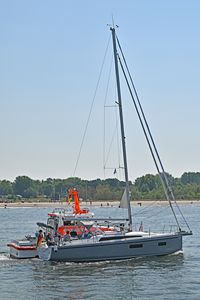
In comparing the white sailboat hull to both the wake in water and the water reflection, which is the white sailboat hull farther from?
A: the wake in water

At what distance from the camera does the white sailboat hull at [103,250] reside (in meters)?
41.8

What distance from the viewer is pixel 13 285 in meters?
35.8

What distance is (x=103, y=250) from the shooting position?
42188mm

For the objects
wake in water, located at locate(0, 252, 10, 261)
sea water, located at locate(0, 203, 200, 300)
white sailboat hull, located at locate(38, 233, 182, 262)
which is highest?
white sailboat hull, located at locate(38, 233, 182, 262)

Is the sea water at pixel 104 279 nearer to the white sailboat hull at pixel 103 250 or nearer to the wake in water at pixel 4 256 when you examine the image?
the wake in water at pixel 4 256

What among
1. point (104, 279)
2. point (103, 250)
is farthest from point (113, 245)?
point (104, 279)

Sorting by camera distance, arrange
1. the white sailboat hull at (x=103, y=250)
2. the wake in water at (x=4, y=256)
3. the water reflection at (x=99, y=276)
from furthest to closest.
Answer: the wake in water at (x=4, y=256)
the white sailboat hull at (x=103, y=250)
the water reflection at (x=99, y=276)

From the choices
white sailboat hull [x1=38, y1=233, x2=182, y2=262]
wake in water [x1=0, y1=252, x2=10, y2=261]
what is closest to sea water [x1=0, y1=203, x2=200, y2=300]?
wake in water [x1=0, y1=252, x2=10, y2=261]

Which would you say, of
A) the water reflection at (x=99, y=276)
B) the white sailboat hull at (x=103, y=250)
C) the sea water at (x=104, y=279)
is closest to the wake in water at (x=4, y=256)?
the sea water at (x=104, y=279)

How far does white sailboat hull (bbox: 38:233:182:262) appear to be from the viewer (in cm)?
4178

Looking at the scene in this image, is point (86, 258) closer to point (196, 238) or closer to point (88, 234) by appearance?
point (88, 234)

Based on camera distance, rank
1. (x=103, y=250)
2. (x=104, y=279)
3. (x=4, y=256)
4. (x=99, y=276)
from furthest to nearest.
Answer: (x=4, y=256) < (x=103, y=250) < (x=99, y=276) < (x=104, y=279)

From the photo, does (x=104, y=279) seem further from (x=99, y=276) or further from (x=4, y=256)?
(x=4, y=256)

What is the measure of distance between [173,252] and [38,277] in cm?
1052
